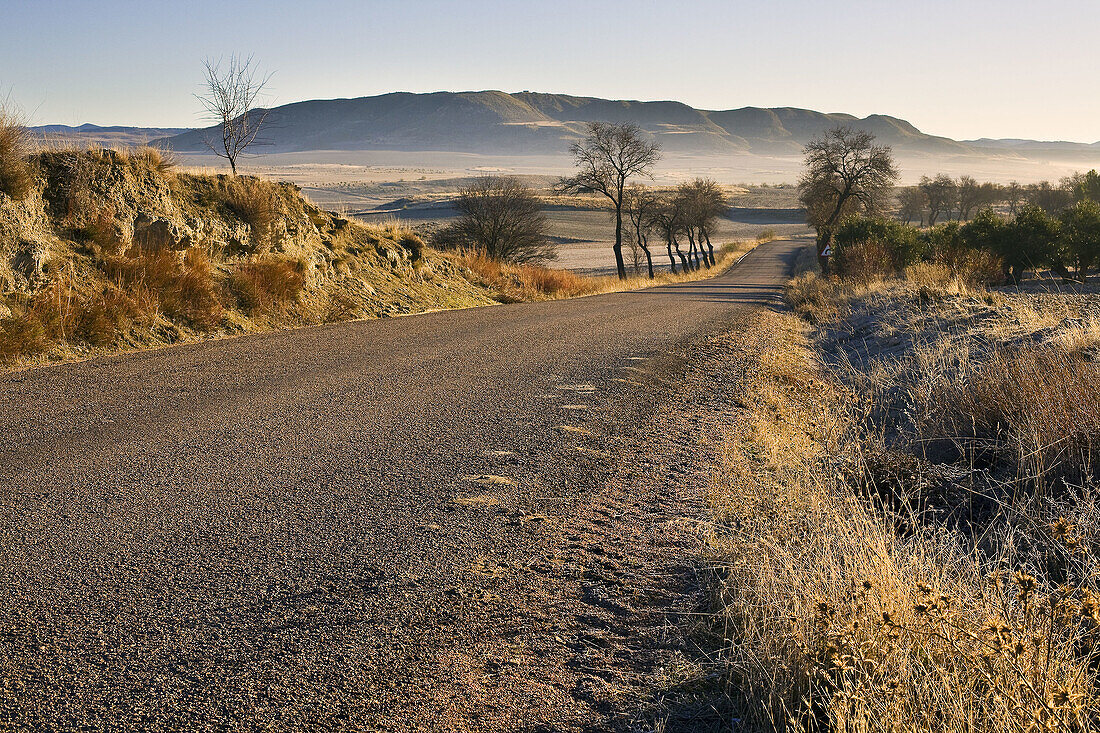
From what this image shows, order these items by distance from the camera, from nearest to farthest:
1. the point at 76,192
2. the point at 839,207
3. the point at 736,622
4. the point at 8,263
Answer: the point at 736,622 < the point at 8,263 < the point at 76,192 < the point at 839,207

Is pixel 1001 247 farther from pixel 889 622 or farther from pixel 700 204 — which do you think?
pixel 889 622

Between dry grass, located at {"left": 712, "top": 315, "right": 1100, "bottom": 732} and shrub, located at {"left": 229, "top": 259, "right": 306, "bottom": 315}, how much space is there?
950 centimetres

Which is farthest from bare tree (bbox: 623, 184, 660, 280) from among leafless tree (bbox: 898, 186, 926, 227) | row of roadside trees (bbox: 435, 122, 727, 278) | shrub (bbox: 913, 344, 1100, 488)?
leafless tree (bbox: 898, 186, 926, 227)

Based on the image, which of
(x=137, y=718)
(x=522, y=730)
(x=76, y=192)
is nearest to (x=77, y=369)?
(x=76, y=192)

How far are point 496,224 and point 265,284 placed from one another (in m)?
23.7

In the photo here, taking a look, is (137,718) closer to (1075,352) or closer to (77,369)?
(77,369)

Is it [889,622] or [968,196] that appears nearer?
[889,622]

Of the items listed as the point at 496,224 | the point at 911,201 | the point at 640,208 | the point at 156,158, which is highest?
the point at 911,201

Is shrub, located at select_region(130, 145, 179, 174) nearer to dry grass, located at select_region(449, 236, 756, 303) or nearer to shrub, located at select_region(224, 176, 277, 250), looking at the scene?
shrub, located at select_region(224, 176, 277, 250)

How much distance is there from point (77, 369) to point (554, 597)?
705 cm

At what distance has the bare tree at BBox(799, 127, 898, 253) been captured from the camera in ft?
173

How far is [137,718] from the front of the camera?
277cm

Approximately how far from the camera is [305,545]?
4258 millimetres

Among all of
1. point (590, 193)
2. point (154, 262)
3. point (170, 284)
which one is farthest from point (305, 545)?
point (590, 193)
